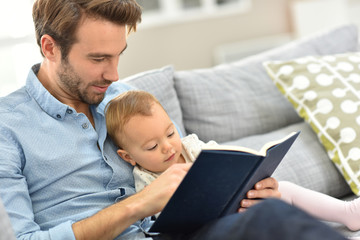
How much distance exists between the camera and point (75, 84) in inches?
59.9

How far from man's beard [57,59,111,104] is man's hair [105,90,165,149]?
6 cm

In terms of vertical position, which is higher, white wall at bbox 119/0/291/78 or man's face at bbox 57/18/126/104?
man's face at bbox 57/18/126/104

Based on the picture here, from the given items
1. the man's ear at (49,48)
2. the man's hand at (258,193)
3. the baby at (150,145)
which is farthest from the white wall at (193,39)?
the man's hand at (258,193)

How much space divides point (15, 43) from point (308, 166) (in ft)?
10.1

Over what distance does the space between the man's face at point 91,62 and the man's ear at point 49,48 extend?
0.12ft

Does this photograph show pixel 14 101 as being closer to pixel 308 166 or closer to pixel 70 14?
pixel 70 14

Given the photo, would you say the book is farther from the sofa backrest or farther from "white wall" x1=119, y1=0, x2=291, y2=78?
"white wall" x1=119, y1=0, x2=291, y2=78

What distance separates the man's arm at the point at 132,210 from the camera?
4.00ft

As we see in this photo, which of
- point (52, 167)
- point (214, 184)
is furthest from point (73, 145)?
point (214, 184)

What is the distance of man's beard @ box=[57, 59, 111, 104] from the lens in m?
1.52

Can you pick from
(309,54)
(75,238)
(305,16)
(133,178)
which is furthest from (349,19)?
(75,238)

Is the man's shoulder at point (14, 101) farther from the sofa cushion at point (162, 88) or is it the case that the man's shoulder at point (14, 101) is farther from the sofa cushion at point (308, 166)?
the sofa cushion at point (308, 166)

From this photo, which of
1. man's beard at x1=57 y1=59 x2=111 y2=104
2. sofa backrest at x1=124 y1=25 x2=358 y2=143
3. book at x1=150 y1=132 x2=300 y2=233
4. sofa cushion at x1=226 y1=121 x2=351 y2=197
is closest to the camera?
book at x1=150 y1=132 x2=300 y2=233

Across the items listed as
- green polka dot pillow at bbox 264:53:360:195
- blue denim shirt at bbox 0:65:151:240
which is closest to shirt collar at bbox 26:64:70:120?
blue denim shirt at bbox 0:65:151:240
